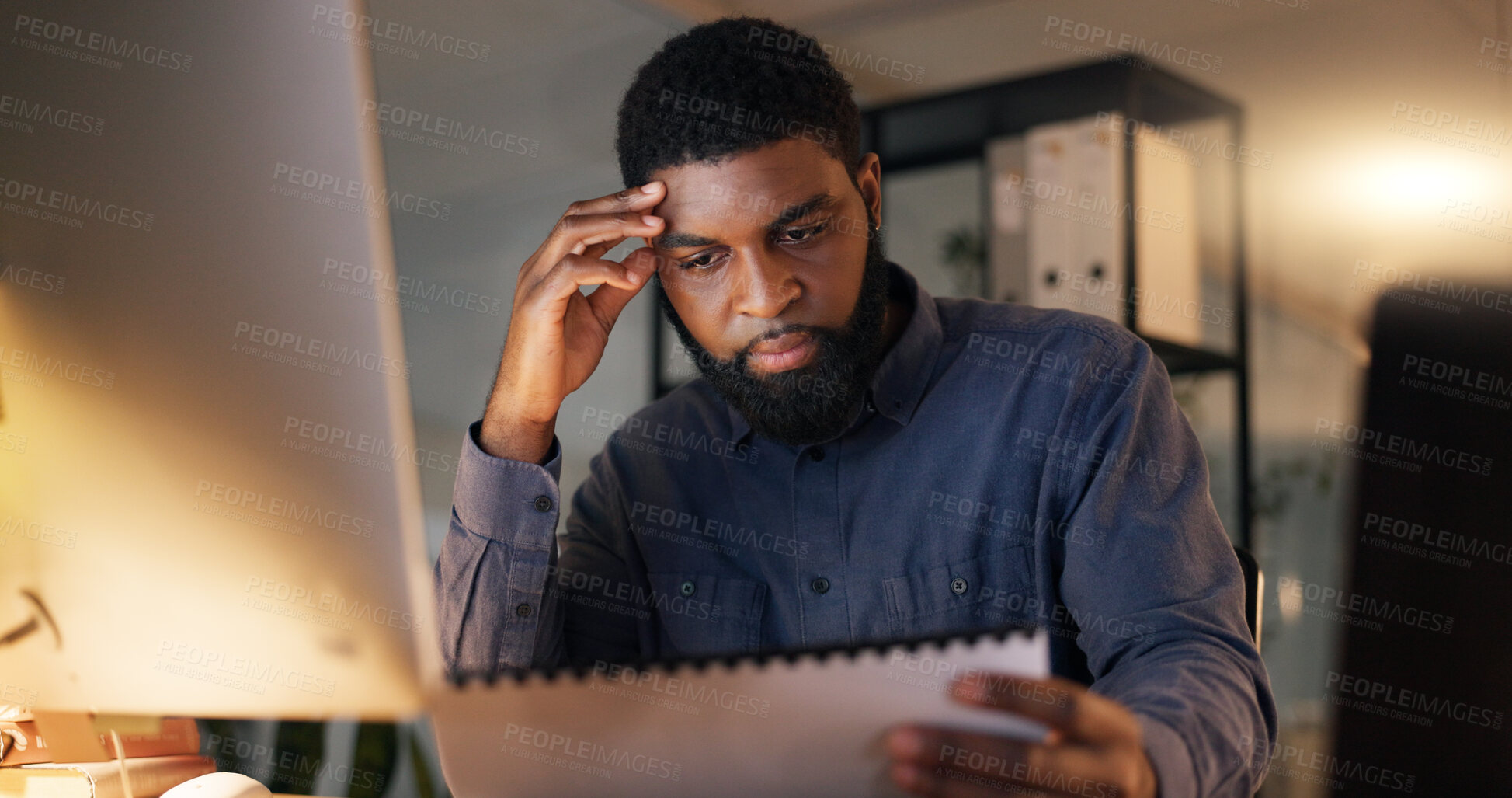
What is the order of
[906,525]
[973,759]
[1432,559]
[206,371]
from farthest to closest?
[1432,559] < [906,525] < [206,371] < [973,759]

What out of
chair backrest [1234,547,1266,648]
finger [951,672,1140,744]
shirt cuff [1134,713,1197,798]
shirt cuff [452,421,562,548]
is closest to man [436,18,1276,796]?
shirt cuff [452,421,562,548]

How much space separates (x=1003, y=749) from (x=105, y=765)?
2.95 ft

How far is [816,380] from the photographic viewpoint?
1229 mm

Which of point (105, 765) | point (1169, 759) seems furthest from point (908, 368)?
Answer: point (105, 765)

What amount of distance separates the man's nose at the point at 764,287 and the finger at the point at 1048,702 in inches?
27.1

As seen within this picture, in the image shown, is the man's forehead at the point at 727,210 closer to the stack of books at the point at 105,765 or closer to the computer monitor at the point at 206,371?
the computer monitor at the point at 206,371

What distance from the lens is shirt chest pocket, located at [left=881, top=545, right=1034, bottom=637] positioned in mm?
1212


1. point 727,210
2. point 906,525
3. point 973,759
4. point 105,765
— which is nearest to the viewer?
point 973,759

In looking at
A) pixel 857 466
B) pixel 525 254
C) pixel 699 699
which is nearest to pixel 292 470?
pixel 699 699

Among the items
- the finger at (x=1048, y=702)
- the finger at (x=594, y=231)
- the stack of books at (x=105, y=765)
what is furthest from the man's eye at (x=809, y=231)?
the stack of books at (x=105, y=765)

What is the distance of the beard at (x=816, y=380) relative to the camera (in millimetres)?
1229

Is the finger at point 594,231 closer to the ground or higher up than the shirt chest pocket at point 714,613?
higher up

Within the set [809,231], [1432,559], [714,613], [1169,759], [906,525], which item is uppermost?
[809,231]

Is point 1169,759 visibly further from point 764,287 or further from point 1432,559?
point 1432,559
